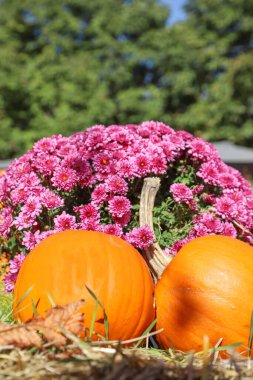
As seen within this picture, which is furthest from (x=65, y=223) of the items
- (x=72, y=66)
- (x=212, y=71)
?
(x=212, y=71)

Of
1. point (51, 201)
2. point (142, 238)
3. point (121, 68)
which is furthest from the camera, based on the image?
point (121, 68)

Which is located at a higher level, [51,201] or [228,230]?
[51,201]

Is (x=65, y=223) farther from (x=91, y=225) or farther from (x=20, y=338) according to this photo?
(x=20, y=338)

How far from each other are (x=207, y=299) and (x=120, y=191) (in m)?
0.89

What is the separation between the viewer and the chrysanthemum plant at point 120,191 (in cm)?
294

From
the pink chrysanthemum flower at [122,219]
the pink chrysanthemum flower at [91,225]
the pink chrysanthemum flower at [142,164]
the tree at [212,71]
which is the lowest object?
the pink chrysanthemum flower at [91,225]

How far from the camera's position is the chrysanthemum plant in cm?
294

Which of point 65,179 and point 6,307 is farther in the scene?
point 65,179

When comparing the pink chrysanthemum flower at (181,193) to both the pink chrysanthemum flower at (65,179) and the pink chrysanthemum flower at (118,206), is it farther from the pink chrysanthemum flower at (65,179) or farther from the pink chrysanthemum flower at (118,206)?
the pink chrysanthemum flower at (65,179)

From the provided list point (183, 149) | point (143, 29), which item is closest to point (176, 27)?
point (143, 29)

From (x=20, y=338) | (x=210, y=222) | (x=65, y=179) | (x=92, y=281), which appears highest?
(x=65, y=179)

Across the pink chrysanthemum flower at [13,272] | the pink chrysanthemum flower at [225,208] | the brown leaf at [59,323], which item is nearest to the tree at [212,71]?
the pink chrysanthemum flower at [225,208]

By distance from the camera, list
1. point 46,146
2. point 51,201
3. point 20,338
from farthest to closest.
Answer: point 46,146 → point 51,201 → point 20,338

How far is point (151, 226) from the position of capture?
2.81m
